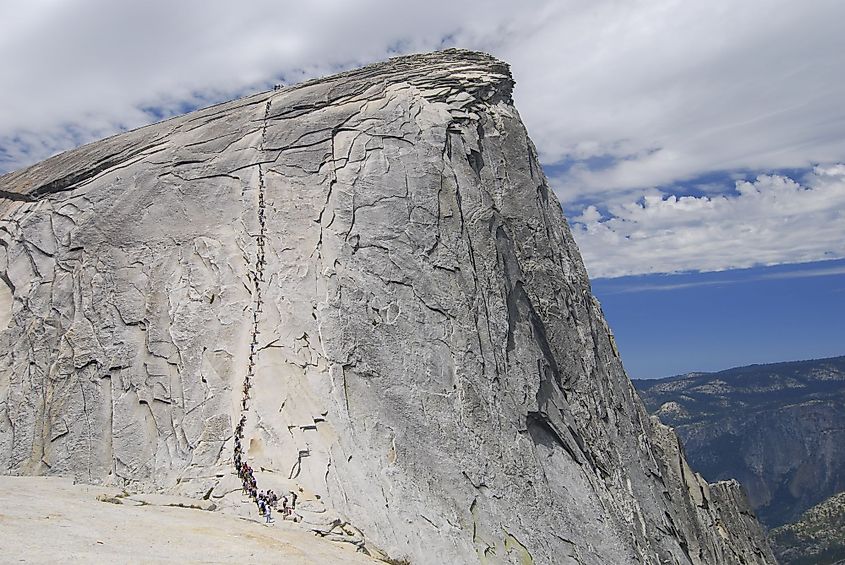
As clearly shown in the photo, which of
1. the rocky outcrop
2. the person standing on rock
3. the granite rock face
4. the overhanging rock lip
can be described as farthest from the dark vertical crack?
the rocky outcrop

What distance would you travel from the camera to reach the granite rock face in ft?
77.9

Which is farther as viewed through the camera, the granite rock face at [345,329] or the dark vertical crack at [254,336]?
the granite rock face at [345,329]

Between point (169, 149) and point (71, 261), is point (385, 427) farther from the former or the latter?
point (169, 149)

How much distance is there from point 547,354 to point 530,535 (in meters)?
9.97

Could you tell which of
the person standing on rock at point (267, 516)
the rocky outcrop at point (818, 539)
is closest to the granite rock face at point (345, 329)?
the person standing on rock at point (267, 516)

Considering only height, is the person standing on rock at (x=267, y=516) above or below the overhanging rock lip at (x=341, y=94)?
below

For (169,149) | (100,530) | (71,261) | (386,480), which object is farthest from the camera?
(169,149)

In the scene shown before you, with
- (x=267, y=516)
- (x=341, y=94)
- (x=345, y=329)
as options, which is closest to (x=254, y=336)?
(x=345, y=329)

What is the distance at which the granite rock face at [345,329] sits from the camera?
2373cm

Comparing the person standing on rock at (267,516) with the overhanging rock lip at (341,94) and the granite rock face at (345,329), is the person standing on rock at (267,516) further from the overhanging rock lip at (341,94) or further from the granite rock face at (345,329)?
the overhanging rock lip at (341,94)

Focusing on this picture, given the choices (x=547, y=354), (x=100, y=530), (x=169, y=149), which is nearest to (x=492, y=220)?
(x=547, y=354)

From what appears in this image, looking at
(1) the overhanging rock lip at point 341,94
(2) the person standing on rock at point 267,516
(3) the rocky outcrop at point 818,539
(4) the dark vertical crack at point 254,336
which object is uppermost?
(1) the overhanging rock lip at point 341,94

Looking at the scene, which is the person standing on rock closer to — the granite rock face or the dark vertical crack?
the dark vertical crack

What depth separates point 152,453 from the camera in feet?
81.4
